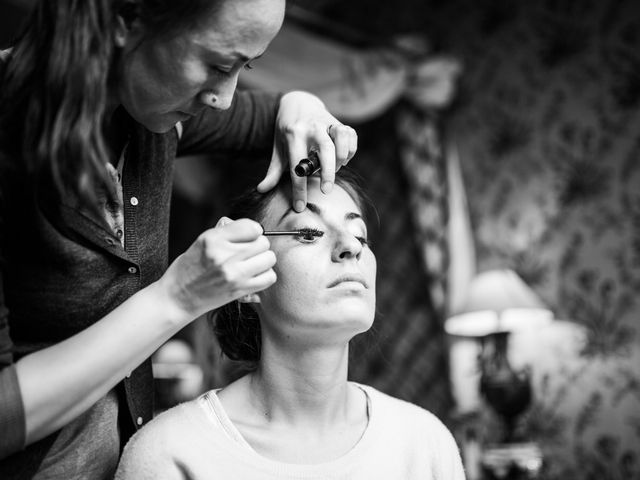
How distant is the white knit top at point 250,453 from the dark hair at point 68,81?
0.47 meters

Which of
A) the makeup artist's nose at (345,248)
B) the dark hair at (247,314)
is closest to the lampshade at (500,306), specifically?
the dark hair at (247,314)

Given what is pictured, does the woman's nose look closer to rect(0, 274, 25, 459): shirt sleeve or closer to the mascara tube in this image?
the mascara tube

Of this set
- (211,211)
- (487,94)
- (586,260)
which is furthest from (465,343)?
(211,211)

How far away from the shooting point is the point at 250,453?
1.12 meters

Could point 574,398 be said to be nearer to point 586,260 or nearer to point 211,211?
point 586,260

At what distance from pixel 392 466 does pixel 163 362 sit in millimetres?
4248

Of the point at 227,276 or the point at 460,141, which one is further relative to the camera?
the point at 460,141

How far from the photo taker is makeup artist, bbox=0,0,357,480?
0.85 meters

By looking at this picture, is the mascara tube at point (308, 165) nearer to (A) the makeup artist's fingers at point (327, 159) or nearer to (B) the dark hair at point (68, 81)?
(A) the makeup artist's fingers at point (327, 159)

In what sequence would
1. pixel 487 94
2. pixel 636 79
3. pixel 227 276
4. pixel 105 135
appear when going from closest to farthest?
pixel 227 276 → pixel 105 135 → pixel 636 79 → pixel 487 94

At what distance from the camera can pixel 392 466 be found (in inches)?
46.1

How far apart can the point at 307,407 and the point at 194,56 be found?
0.65 meters

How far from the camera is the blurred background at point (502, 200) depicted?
10.7 feet

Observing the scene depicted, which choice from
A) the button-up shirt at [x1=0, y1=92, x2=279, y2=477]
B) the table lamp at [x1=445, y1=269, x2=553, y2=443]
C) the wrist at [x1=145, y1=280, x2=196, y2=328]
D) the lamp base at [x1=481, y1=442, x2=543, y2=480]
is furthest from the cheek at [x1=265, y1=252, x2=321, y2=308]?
the lamp base at [x1=481, y1=442, x2=543, y2=480]
